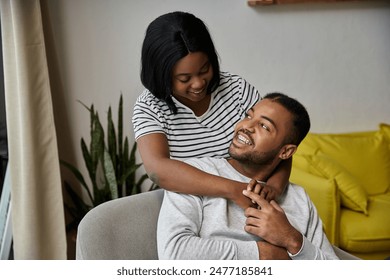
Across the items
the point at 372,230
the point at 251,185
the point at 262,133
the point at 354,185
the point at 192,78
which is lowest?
the point at 372,230

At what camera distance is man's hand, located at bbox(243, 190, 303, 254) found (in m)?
1.25

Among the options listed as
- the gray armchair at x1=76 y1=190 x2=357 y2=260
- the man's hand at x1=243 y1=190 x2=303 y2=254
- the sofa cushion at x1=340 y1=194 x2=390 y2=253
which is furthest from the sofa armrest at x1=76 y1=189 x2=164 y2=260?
the sofa cushion at x1=340 y1=194 x2=390 y2=253

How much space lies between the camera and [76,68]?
1.51 meters

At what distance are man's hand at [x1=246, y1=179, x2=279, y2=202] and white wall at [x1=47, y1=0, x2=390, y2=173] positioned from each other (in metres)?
0.18

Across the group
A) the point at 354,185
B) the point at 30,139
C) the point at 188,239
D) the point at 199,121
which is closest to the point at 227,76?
the point at 199,121

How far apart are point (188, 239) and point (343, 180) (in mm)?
475

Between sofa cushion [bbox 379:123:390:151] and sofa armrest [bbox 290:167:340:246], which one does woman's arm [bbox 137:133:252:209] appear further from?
sofa cushion [bbox 379:123:390:151]

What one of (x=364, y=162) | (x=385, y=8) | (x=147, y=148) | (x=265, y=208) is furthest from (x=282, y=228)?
(x=385, y=8)

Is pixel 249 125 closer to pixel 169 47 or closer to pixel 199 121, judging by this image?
pixel 199 121

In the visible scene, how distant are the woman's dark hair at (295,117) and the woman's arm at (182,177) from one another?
0.44 ft

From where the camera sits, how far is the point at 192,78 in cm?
122

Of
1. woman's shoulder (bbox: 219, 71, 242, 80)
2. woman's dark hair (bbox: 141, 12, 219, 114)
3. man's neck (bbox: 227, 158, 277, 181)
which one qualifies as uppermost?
woman's dark hair (bbox: 141, 12, 219, 114)

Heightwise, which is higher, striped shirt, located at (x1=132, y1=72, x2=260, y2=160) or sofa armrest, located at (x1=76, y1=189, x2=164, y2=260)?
striped shirt, located at (x1=132, y1=72, x2=260, y2=160)
